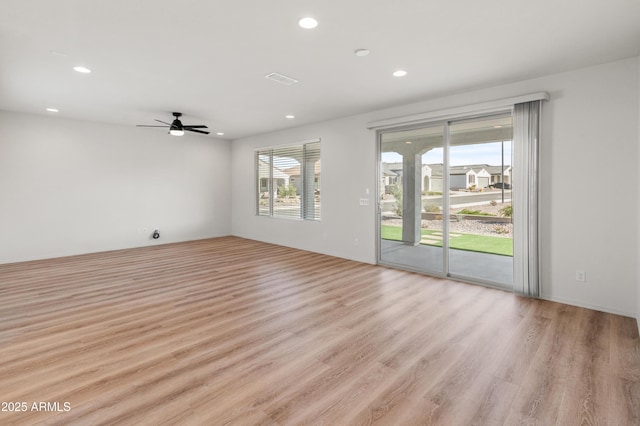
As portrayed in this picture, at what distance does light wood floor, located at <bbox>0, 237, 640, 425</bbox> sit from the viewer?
1944mm

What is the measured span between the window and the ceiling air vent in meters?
2.56

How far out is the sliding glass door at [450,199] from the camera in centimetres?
436

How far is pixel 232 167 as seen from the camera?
8.95 meters

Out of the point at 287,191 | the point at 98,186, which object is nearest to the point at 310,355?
the point at 287,191

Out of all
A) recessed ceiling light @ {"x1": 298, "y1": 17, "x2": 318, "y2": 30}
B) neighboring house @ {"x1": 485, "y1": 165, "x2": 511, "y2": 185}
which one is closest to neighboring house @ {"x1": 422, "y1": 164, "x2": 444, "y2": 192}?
neighboring house @ {"x1": 485, "y1": 165, "x2": 511, "y2": 185}

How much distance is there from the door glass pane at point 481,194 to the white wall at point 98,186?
6.28 m

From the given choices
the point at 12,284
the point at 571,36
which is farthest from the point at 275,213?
the point at 571,36

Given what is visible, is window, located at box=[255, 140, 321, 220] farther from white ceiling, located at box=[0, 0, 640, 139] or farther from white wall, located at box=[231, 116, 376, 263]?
white ceiling, located at box=[0, 0, 640, 139]

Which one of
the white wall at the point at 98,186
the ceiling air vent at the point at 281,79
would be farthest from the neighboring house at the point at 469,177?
the white wall at the point at 98,186

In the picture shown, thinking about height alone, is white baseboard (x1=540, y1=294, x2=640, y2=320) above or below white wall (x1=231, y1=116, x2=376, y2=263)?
below

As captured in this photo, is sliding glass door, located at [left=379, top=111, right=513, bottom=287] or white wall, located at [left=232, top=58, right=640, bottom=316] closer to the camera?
white wall, located at [left=232, top=58, right=640, bottom=316]

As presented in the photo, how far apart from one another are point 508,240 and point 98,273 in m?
6.26

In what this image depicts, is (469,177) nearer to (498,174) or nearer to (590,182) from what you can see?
(498,174)

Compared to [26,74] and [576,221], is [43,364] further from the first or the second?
[576,221]
